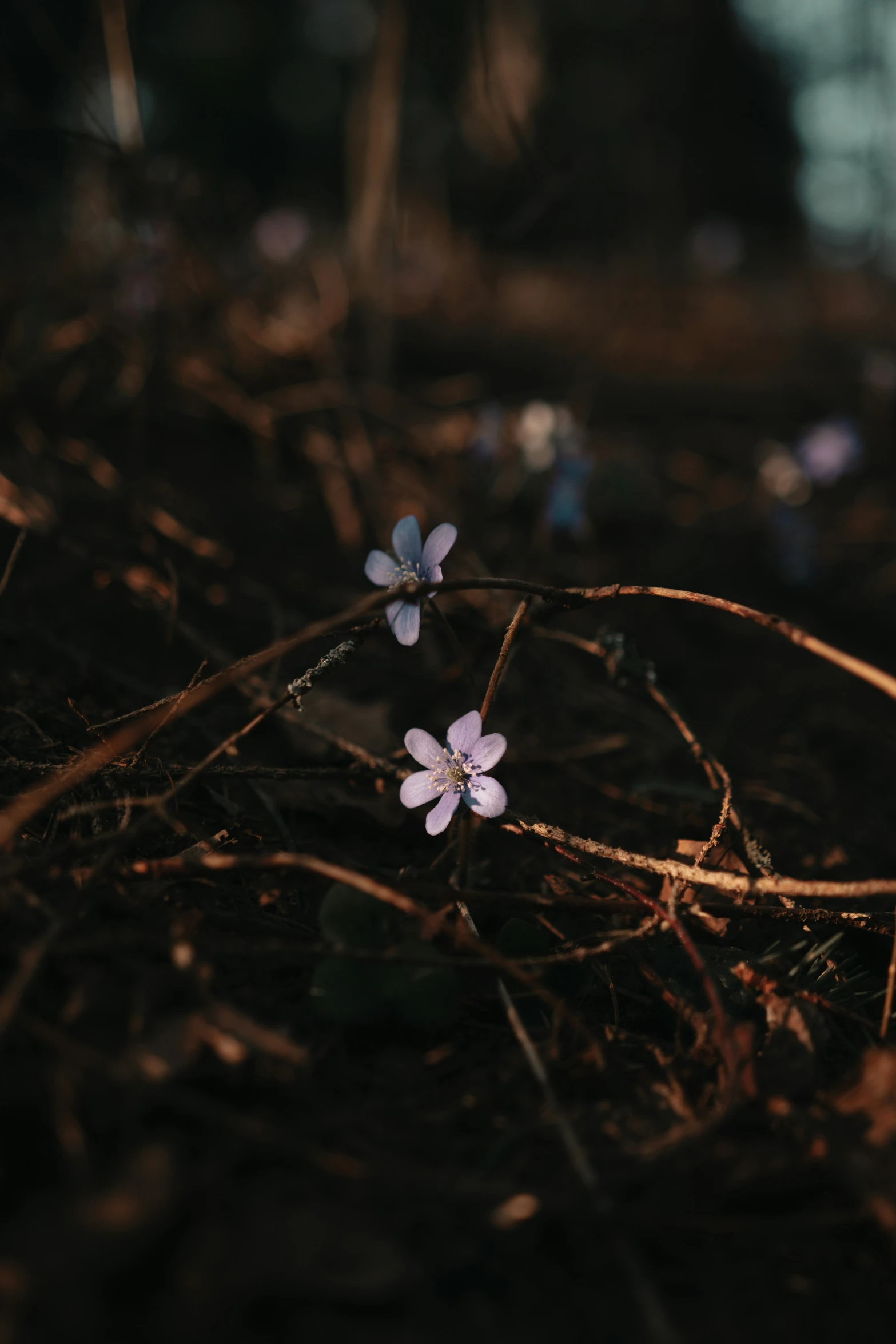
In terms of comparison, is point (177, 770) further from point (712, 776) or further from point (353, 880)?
point (712, 776)

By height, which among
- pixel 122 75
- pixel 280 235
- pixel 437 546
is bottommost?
pixel 437 546

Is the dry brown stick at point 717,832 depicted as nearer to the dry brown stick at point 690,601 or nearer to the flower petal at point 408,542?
the dry brown stick at point 690,601

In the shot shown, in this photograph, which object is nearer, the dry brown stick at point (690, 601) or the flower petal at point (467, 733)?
the dry brown stick at point (690, 601)

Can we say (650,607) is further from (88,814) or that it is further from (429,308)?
(429,308)

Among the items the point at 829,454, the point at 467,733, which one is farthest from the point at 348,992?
the point at 829,454

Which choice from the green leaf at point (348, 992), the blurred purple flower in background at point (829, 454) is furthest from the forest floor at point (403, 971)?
the blurred purple flower in background at point (829, 454)

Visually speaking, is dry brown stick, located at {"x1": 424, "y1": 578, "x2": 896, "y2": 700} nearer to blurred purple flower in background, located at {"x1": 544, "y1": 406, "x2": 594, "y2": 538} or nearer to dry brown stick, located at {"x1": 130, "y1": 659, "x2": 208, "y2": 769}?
dry brown stick, located at {"x1": 130, "y1": 659, "x2": 208, "y2": 769}

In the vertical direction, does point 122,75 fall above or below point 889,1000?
above
